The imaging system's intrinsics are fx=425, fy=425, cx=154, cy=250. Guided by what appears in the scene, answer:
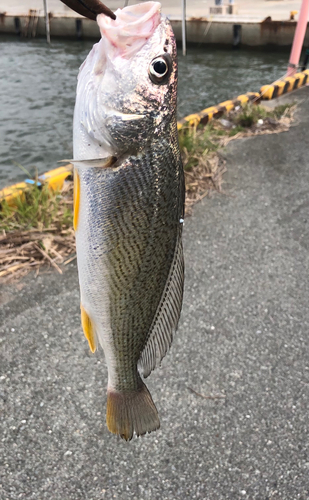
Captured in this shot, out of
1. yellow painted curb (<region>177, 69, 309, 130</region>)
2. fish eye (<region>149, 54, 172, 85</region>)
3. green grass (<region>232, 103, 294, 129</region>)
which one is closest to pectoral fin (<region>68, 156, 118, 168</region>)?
fish eye (<region>149, 54, 172, 85</region>)

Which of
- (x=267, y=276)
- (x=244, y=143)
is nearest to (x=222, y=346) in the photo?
(x=267, y=276)

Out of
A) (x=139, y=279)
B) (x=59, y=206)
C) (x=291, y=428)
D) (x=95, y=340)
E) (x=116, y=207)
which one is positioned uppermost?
(x=116, y=207)

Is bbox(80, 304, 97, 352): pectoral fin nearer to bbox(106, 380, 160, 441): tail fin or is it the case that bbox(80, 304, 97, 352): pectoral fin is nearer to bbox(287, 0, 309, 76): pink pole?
bbox(106, 380, 160, 441): tail fin

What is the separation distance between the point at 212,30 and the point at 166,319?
69.8 feet

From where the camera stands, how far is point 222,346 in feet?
11.2

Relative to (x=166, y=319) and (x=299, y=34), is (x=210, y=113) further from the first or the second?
(x=166, y=319)

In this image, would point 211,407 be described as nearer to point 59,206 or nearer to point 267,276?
point 267,276

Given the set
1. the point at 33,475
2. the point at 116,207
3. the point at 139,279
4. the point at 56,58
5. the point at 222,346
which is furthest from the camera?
the point at 56,58

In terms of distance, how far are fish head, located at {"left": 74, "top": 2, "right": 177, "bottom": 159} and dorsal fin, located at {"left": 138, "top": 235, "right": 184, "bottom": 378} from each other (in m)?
0.41

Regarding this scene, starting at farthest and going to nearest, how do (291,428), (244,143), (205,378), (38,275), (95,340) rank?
(244,143)
(38,275)
(205,378)
(291,428)
(95,340)

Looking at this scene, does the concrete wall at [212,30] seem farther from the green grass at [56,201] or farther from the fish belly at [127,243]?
the fish belly at [127,243]

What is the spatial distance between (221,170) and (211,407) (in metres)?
3.76

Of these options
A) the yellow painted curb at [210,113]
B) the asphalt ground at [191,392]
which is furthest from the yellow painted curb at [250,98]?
the asphalt ground at [191,392]

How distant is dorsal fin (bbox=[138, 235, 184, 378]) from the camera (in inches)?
59.9
